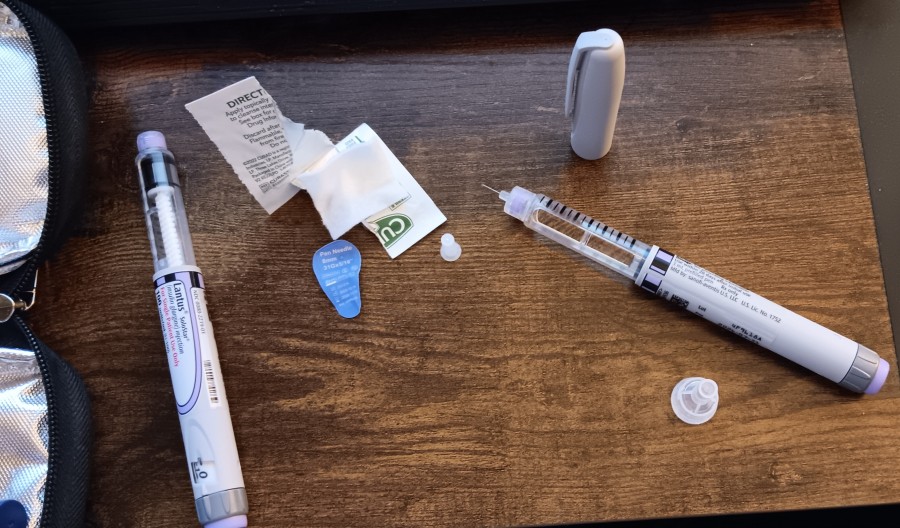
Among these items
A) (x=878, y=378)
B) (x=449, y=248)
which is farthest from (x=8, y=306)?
(x=878, y=378)

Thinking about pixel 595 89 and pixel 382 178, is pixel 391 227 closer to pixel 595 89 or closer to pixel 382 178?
pixel 382 178

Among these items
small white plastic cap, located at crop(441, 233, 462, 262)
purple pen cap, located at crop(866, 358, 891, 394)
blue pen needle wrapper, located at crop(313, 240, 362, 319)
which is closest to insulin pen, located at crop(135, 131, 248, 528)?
blue pen needle wrapper, located at crop(313, 240, 362, 319)

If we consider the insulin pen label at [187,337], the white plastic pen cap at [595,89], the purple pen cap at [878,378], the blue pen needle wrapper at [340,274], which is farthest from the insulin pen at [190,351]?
the purple pen cap at [878,378]

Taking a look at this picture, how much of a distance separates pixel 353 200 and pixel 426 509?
27 centimetres

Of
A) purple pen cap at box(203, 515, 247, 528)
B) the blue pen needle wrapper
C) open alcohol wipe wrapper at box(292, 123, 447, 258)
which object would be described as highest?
open alcohol wipe wrapper at box(292, 123, 447, 258)

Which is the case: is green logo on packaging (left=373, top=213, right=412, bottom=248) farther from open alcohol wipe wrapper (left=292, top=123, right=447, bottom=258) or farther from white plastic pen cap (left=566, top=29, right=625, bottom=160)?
white plastic pen cap (left=566, top=29, right=625, bottom=160)

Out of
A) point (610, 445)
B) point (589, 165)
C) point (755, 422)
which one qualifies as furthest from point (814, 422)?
point (589, 165)

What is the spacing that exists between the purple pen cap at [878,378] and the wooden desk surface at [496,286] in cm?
1

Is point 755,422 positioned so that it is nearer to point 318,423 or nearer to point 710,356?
point 710,356

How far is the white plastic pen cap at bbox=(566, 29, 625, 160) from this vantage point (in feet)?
1.69

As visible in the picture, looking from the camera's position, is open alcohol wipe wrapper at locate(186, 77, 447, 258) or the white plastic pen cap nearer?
the white plastic pen cap

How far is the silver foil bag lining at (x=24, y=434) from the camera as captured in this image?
1.72ft

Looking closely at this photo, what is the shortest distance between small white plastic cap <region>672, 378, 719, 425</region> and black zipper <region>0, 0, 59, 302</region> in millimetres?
525

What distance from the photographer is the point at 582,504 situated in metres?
0.54
